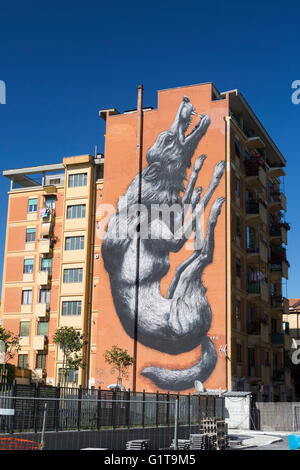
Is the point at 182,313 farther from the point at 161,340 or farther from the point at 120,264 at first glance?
the point at 120,264

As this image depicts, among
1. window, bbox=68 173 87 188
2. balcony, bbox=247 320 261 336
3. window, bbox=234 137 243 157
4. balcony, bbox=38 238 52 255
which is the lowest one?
balcony, bbox=247 320 261 336

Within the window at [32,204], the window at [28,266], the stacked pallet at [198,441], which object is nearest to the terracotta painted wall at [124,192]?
the window at [32,204]

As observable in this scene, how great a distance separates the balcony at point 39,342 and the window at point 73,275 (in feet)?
21.0

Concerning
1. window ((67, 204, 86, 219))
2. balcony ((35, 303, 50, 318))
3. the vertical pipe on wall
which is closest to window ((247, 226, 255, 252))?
the vertical pipe on wall

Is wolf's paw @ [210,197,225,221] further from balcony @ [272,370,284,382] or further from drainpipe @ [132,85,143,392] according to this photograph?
balcony @ [272,370,284,382]

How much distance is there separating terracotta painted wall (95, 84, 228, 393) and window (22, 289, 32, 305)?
27.6 feet

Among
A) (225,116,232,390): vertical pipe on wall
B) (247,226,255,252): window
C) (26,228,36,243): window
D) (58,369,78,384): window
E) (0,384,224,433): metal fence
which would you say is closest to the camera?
(0,384,224,433): metal fence

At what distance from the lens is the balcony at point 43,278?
216 ft

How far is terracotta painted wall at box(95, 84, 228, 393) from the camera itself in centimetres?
5409

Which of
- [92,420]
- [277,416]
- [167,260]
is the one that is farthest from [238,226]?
[92,420]

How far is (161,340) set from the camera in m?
55.4

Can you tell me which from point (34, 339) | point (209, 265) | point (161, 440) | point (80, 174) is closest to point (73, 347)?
point (34, 339)

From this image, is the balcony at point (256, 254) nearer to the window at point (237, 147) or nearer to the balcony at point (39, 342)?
the window at point (237, 147)

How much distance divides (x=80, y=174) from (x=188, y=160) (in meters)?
14.2
